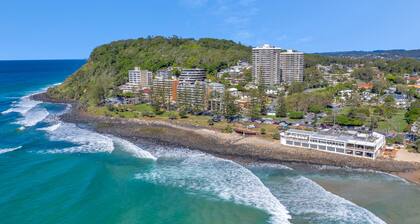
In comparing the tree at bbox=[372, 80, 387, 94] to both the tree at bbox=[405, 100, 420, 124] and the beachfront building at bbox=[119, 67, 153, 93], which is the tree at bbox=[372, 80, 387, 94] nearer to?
the tree at bbox=[405, 100, 420, 124]

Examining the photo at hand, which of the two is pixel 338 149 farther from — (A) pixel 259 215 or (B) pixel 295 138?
(A) pixel 259 215

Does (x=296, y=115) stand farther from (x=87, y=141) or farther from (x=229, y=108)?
(x=87, y=141)

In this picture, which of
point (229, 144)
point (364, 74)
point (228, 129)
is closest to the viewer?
point (229, 144)

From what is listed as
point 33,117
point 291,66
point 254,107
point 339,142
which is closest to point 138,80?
point 33,117

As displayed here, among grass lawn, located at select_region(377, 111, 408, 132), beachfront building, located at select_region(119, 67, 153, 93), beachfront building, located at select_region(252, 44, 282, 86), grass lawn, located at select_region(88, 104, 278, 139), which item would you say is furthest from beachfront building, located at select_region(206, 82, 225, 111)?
grass lawn, located at select_region(377, 111, 408, 132)

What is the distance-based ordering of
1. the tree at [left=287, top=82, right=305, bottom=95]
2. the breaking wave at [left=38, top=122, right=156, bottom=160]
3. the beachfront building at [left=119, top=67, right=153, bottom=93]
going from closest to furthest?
the breaking wave at [left=38, top=122, right=156, bottom=160] → the tree at [left=287, top=82, right=305, bottom=95] → the beachfront building at [left=119, top=67, right=153, bottom=93]

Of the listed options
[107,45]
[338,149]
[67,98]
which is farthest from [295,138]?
[107,45]

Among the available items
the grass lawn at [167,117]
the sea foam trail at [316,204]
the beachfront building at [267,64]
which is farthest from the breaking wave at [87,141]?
the beachfront building at [267,64]
